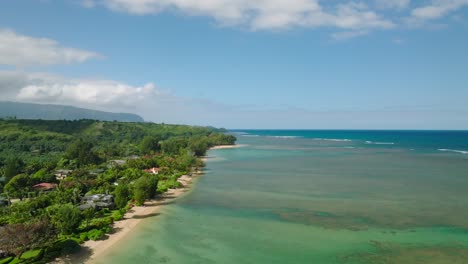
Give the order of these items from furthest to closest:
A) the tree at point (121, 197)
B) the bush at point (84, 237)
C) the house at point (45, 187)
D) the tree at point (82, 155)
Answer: the tree at point (82, 155) → the house at point (45, 187) → the tree at point (121, 197) → the bush at point (84, 237)

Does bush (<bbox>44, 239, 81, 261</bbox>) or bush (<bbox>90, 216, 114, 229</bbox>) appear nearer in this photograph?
bush (<bbox>44, 239, 81, 261</bbox>)

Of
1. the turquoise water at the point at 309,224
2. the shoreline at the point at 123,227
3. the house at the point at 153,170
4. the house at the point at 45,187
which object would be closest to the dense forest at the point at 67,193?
the house at the point at 45,187

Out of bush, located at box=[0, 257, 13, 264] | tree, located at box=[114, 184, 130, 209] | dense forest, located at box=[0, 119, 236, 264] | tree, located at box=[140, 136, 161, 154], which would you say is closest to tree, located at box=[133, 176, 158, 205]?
dense forest, located at box=[0, 119, 236, 264]

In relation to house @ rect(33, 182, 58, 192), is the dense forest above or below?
above

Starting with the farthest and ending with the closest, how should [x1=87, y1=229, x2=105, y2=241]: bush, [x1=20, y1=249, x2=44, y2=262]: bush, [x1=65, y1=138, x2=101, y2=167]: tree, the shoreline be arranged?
[x1=65, y1=138, x2=101, y2=167]: tree, [x1=87, y1=229, x2=105, y2=241]: bush, the shoreline, [x1=20, y1=249, x2=44, y2=262]: bush

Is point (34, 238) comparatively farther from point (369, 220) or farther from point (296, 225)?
point (369, 220)

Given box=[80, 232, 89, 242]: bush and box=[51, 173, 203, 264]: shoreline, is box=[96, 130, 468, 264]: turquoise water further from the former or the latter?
box=[80, 232, 89, 242]: bush

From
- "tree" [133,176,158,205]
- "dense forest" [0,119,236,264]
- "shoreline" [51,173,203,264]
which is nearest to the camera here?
"dense forest" [0,119,236,264]

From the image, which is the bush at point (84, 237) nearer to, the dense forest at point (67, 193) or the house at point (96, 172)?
the dense forest at point (67, 193)
